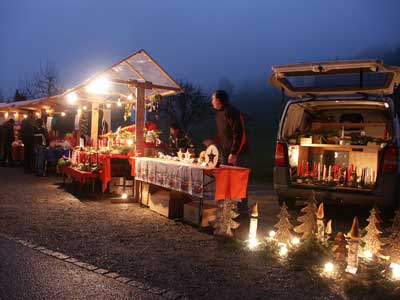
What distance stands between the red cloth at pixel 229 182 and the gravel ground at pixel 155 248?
610 mm

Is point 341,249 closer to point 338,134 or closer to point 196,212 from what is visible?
point 196,212

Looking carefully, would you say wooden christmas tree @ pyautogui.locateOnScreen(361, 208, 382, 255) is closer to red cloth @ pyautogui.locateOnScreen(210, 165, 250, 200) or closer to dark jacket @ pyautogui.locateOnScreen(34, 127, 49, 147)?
red cloth @ pyautogui.locateOnScreen(210, 165, 250, 200)

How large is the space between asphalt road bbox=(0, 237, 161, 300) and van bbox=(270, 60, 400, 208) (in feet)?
14.0

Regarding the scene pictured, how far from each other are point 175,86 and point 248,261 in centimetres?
578

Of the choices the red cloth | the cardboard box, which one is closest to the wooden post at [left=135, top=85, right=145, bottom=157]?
the cardboard box

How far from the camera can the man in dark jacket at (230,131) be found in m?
6.39

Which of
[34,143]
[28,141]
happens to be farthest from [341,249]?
[28,141]

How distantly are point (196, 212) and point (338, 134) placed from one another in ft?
13.0

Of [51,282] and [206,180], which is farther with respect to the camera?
[206,180]

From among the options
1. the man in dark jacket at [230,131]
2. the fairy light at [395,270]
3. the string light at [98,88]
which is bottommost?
the fairy light at [395,270]

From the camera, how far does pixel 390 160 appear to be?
6594mm

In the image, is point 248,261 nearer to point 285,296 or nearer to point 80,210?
point 285,296

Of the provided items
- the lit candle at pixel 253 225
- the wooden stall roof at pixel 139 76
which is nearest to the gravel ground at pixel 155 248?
the lit candle at pixel 253 225

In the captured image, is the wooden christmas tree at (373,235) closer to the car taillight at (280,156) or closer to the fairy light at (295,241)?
the fairy light at (295,241)
